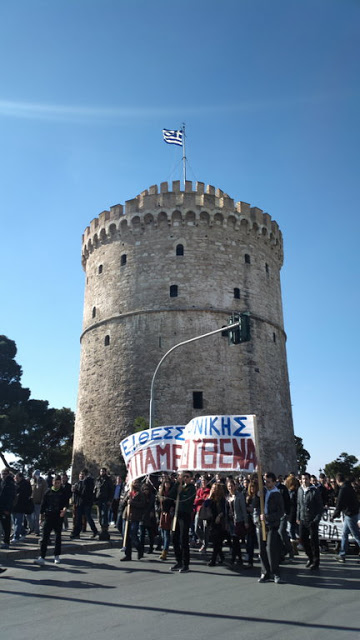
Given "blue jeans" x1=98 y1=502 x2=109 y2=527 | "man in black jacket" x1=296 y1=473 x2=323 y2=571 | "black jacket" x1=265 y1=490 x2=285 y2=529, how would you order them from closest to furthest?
"black jacket" x1=265 y1=490 x2=285 y2=529 < "man in black jacket" x1=296 y1=473 x2=323 y2=571 < "blue jeans" x1=98 y1=502 x2=109 y2=527

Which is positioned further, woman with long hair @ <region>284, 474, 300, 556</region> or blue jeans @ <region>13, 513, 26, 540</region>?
blue jeans @ <region>13, 513, 26, 540</region>

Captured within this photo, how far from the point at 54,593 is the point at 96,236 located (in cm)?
2339

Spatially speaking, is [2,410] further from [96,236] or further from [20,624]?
[20,624]

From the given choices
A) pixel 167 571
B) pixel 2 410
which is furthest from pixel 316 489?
pixel 2 410

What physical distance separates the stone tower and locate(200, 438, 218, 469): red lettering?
13.3 meters

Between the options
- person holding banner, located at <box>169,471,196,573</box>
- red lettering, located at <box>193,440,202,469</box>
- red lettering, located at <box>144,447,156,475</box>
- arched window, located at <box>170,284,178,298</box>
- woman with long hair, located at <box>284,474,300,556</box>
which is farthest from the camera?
arched window, located at <box>170,284,178,298</box>

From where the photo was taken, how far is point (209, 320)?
80.9ft

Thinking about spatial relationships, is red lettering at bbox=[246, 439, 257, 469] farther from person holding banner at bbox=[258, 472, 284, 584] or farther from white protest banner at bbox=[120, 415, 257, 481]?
person holding banner at bbox=[258, 472, 284, 584]

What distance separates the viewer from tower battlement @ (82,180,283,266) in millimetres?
26281

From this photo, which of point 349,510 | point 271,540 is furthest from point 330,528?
point 271,540

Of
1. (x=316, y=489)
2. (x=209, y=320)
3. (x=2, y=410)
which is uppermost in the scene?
(x=209, y=320)

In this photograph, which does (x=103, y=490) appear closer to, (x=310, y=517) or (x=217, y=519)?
(x=217, y=519)

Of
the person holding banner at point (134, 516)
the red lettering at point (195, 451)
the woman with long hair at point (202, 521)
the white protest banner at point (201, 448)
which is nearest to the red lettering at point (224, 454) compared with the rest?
the white protest banner at point (201, 448)

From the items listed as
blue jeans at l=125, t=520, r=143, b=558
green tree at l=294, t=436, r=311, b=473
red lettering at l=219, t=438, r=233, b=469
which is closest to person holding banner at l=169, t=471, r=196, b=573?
red lettering at l=219, t=438, r=233, b=469
